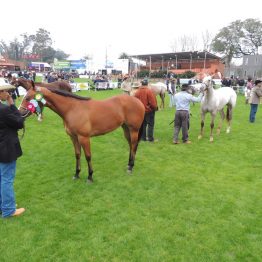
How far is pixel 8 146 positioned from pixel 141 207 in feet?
7.63

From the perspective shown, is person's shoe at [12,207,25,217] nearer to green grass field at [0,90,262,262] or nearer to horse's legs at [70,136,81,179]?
green grass field at [0,90,262,262]

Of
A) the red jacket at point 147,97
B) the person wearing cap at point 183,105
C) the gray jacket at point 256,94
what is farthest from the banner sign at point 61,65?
the person wearing cap at point 183,105

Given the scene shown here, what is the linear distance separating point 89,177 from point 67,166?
1.17 metres

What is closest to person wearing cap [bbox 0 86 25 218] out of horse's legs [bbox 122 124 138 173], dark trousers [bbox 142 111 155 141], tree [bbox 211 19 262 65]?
horse's legs [bbox 122 124 138 173]

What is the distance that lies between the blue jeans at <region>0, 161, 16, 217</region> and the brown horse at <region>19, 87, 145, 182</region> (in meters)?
1.02

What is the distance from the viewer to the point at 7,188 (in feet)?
13.8

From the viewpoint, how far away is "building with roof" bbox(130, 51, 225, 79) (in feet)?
160

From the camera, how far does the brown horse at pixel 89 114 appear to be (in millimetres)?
5371

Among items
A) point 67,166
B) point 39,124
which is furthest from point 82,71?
point 67,166

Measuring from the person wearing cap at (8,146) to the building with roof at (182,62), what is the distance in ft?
149

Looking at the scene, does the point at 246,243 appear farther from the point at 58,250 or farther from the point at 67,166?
the point at 67,166

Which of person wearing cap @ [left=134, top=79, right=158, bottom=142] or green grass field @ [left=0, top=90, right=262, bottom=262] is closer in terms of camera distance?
green grass field @ [left=0, top=90, right=262, bottom=262]

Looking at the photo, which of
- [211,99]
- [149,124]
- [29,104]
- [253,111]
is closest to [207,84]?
[211,99]

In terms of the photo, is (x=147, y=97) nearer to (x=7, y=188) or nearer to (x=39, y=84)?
(x=39, y=84)
